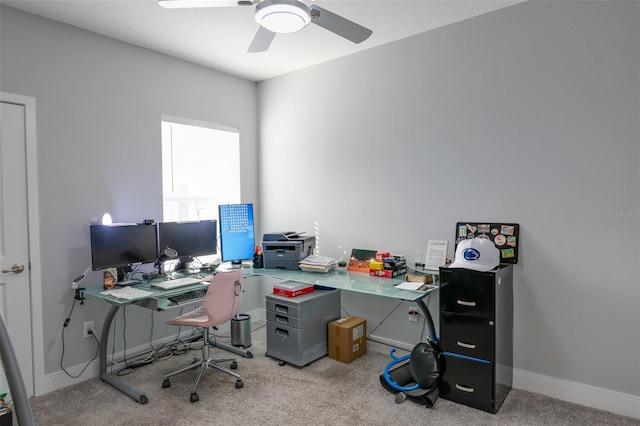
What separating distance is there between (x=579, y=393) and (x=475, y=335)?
2.73ft

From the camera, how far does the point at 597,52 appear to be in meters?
2.54

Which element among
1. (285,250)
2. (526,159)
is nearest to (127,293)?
(285,250)

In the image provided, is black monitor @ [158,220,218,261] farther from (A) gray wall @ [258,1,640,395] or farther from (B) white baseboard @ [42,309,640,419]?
(A) gray wall @ [258,1,640,395]

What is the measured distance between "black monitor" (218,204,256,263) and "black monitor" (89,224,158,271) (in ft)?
2.33

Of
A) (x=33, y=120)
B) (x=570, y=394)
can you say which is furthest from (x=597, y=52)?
(x=33, y=120)

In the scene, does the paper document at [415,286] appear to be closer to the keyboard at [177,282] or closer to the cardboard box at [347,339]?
the cardboard box at [347,339]

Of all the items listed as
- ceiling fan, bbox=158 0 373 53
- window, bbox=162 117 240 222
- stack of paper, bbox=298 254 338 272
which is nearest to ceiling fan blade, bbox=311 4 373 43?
ceiling fan, bbox=158 0 373 53

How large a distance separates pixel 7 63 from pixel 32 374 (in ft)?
7.07

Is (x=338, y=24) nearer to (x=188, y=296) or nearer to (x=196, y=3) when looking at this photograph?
(x=196, y=3)

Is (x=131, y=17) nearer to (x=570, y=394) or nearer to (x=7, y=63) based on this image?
(x=7, y=63)

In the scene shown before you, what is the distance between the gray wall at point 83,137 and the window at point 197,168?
0.16 meters

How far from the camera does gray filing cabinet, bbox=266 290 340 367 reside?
327cm

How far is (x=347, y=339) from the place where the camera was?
3352 mm

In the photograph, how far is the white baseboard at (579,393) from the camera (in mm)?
2502
